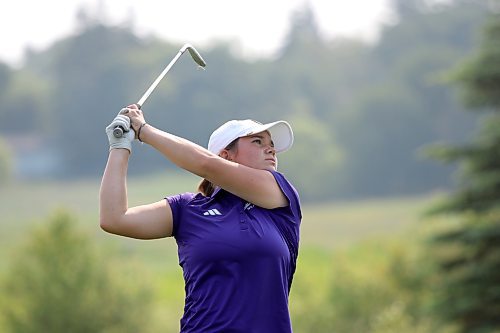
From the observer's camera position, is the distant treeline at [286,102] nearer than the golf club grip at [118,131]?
No

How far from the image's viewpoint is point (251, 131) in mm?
5254

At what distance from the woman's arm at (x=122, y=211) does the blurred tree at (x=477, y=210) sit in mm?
16739

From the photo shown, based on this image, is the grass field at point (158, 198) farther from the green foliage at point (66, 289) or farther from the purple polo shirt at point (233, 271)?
the purple polo shirt at point (233, 271)

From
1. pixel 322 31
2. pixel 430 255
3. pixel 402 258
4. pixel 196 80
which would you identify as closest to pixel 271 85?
pixel 196 80

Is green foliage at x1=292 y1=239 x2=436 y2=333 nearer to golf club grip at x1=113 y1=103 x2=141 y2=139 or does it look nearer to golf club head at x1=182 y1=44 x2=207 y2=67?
golf club head at x1=182 y1=44 x2=207 y2=67

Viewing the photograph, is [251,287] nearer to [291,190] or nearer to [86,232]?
[291,190]

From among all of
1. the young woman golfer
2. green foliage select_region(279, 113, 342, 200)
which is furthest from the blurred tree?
green foliage select_region(279, 113, 342, 200)

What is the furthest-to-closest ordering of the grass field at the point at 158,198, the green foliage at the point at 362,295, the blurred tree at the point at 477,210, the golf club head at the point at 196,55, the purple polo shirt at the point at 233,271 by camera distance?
the grass field at the point at 158,198 < the green foliage at the point at 362,295 < the blurred tree at the point at 477,210 < the golf club head at the point at 196,55 < the purple polo shirt at the point at 233,271

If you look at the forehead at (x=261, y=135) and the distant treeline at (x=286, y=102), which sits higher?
the distant treeline at (x=286, y=102)

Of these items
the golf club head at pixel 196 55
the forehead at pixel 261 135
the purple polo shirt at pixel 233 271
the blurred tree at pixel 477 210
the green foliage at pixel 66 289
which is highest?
the green foliage at pixel 66 289

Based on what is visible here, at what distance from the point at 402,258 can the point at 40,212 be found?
150ft

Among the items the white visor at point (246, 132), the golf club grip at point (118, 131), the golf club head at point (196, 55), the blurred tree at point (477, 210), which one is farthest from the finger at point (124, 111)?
the blurred tree at point (477, 210)

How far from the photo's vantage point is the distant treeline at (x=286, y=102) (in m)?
108

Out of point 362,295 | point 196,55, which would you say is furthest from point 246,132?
point 362,295
